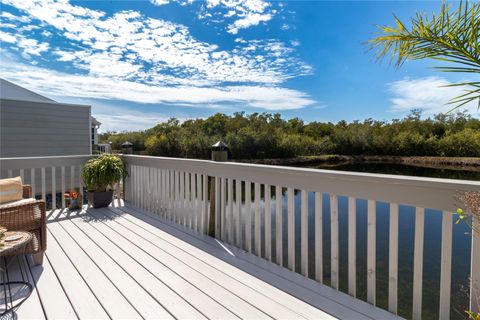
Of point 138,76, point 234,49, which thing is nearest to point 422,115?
point 234,49

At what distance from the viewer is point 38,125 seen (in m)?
7.50

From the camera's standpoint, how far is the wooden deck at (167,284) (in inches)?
64.7

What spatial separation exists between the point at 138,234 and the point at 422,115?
1394 inches

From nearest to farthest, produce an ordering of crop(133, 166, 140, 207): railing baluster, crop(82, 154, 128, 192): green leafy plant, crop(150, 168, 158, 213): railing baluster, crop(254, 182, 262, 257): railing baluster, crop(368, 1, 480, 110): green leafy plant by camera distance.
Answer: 1. crop(368, 1, 480, 110): green leafy plant
2. crop(254, 182, 262, 257): railing baluster
3. crop(150, 168, 158, 213): railing baluster
4. crop(82, 154, 128, 192): green leafy plant
5. crop(133, 166, 140, 207): railing baluster

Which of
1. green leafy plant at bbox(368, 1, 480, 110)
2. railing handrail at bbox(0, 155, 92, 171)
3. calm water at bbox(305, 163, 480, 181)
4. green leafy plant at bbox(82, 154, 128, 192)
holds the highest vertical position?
green leafy plant at bbox(368, 1, 480, 110)

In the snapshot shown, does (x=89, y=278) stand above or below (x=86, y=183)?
below

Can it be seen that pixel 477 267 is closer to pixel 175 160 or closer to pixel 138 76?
pixel 175 160

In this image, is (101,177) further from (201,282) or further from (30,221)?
(201,282)

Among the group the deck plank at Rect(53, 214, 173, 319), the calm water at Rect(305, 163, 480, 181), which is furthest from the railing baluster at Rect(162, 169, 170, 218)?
the calm water at Rect(305, 163, 480, 181)

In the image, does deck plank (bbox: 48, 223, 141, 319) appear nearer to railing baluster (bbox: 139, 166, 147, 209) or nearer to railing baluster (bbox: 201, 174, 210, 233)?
railing baluster (bbox: 201, 174, 210, 233)

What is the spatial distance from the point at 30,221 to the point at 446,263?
302cm

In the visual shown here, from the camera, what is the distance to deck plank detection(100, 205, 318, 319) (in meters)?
1.65

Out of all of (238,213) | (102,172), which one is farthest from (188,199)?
(102,172)

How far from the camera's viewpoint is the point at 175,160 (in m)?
3.42
